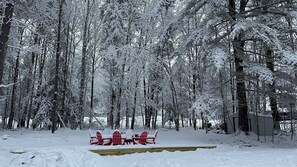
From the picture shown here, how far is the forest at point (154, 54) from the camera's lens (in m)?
12.3

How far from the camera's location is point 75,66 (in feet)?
84.9

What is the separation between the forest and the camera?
1230 centimetres

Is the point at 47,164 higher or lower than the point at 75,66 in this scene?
lower

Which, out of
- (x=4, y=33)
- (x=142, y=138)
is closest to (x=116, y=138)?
(x=142, y=138)

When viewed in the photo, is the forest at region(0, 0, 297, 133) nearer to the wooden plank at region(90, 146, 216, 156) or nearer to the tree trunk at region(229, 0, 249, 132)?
the tree trunk at region(229, 0, 249, 132)

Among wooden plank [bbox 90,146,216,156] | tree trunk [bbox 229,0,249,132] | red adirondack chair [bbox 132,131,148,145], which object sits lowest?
wooden plank [bbox 90,146,216,156]

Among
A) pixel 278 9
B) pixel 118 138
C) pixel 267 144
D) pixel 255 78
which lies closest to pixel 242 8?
pixel 278 9

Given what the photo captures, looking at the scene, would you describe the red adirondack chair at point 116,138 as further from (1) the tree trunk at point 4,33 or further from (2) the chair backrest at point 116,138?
(1) the tree trunk at point 4,33

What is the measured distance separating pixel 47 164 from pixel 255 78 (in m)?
10.3

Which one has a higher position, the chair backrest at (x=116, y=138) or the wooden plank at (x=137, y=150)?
the chair backrest at (x=116, y=138)

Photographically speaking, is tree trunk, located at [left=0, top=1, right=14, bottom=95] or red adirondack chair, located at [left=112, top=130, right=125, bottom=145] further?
red adirondack chair, located at [left=112, top=130, right=125, bottom=145]

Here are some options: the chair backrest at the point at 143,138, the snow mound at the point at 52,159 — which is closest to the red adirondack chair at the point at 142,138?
the chair backrest at the point at 143,138

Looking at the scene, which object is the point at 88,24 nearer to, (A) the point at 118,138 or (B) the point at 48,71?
(B) the point at 48,71

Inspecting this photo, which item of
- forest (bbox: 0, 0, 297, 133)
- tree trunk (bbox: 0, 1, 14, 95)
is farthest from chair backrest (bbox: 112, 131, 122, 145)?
tree trunk (bbox: 0, 1, 14, 95)
